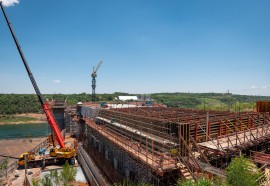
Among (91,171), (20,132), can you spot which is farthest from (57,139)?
(20,132)

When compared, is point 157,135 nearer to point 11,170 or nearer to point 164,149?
point 164,149

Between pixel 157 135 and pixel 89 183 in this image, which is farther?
pixel 89 183

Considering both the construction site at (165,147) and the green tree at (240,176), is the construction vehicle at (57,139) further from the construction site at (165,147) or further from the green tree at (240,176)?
the green tree at (240,176)

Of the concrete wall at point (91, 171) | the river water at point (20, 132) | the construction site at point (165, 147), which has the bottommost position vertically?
the river water at point (20, 132)

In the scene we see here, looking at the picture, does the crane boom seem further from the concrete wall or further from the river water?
the river water

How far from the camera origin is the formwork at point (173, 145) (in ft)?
47.5

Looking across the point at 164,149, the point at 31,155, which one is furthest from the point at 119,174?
the point at 31,155

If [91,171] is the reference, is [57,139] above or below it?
above

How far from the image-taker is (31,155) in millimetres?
32844

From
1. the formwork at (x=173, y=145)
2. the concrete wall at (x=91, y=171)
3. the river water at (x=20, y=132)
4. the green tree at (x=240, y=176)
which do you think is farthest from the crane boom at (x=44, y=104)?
the river water at (x=20, y=132)

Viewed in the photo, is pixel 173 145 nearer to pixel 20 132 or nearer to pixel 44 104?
pixel 44 104

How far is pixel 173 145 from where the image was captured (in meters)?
16.4

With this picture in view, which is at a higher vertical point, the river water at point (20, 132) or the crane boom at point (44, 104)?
the crane boom at point (44, 104)

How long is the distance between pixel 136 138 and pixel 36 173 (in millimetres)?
17315
